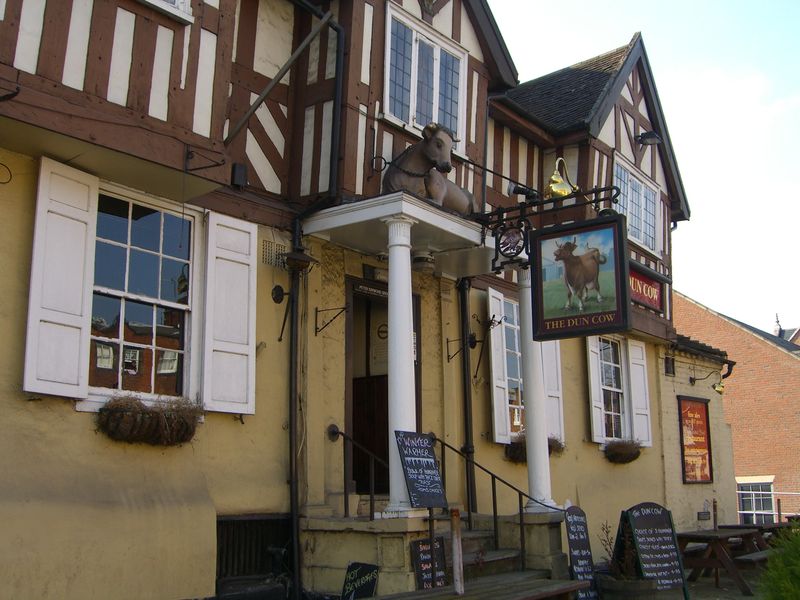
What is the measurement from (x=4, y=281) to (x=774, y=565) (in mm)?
5934

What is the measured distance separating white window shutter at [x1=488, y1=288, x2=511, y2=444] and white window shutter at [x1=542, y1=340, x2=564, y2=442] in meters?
1.03

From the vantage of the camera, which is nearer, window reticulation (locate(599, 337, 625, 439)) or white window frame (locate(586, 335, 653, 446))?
window reticulation (locate(599, 337, 625, 439))

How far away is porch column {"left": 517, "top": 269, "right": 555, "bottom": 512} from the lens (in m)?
10.6

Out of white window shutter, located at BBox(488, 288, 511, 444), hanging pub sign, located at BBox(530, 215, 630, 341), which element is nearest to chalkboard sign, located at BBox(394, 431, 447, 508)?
hanging pub sign, located at BBox(530, 215, 630, 341)

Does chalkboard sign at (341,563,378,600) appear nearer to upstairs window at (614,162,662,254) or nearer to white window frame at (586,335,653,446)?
white window frame at (586,335,653,446)

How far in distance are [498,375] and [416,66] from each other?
4.07 m

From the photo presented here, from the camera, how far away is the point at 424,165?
9820 millimetres

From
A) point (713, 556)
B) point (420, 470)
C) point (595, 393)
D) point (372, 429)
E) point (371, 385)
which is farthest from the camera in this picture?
point (595, 393)

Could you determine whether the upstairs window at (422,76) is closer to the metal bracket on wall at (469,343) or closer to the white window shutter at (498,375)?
the white window shutter at (498,375)

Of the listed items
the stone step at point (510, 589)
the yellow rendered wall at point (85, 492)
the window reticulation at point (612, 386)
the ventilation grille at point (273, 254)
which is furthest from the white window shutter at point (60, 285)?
the window reticulation at point (612, 386)

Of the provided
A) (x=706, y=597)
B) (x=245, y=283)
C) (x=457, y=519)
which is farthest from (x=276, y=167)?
(x=706, y=597)

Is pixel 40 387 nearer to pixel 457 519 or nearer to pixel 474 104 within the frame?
pixel 457 519

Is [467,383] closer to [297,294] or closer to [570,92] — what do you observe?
[297,294]

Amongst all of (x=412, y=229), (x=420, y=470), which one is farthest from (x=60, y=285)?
(x=412, y=229)
